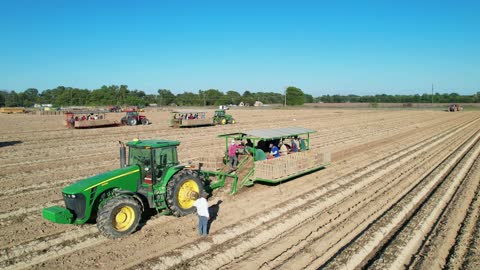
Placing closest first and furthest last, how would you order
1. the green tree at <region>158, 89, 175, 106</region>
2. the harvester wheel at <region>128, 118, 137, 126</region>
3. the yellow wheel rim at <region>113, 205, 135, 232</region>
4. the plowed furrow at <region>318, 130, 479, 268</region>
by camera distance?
the plowed furrow at <region>318, 130, 479, 268</region>, the yellow wheel rim at <region>113, 205, 135, 232</region>, the harvester wheel at <region>128, 118, 137, 126</region>, the green tree at <region>158, 89, 175, 106</region>

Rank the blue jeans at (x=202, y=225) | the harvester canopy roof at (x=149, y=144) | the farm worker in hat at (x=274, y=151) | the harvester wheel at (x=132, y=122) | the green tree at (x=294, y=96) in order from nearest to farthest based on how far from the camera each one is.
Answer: the blue jeans at (x=202, y=225) < the harvester canopy roof at (x=149, y=144) < the farm worker in hat at (x=274, y=151) < the harvester wheel at (x=132, y=122) < the green tree at (x=294, y=96)

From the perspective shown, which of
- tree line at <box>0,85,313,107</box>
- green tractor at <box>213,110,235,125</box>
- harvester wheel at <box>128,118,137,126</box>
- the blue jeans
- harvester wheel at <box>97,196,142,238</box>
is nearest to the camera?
harvester wheel at <box>97,196,142,238</box>

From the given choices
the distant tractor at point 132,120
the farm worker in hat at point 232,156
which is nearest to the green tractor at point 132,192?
the farm worker in hat at point 232,156

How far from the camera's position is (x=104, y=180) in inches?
317

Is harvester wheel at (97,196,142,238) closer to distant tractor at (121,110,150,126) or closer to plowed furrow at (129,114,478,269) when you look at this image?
plowed furrow at (129,114,478,269)

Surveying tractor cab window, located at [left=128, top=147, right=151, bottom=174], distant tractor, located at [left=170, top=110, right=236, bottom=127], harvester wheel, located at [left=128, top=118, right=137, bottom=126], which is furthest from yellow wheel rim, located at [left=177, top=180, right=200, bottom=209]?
harvester wheel, located at [left=128, top=118, right=137, bottom=126]

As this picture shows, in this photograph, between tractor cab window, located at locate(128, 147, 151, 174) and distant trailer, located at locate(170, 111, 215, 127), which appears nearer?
tractor cab window, located at locate(128, 147, 151, 174)

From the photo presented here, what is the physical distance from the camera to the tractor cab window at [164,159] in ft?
29.2

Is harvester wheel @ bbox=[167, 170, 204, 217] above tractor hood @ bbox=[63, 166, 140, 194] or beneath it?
beneath

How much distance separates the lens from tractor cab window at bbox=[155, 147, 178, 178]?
8.89 meters

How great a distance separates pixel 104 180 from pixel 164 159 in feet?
5.13

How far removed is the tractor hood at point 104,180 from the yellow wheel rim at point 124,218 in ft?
2.02

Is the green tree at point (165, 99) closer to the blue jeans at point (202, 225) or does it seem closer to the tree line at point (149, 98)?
the tree line at point (149, 98)

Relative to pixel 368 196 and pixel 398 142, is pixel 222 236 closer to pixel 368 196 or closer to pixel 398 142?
pixel 368 196
